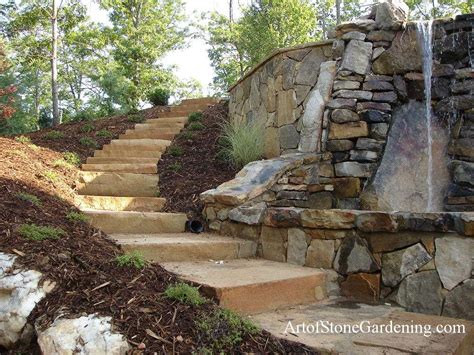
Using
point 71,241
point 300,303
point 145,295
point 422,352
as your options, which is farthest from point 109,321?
point 422,352

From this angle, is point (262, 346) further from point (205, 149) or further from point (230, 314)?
point (205, 149)

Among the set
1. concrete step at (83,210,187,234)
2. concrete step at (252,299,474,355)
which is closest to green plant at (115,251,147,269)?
concrete step at (252,299,474,355)

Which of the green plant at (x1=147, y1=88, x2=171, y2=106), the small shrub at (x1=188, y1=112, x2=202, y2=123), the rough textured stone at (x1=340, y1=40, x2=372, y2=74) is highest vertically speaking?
the green plant at (x1=147, y1=88, x2=171, y2=106)

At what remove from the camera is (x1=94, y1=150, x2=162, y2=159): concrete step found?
617cm

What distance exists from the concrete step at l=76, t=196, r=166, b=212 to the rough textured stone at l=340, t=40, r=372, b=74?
2.46 metres

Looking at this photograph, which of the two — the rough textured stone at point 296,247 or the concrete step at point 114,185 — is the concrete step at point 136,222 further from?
the rough textured stone at point 296,247

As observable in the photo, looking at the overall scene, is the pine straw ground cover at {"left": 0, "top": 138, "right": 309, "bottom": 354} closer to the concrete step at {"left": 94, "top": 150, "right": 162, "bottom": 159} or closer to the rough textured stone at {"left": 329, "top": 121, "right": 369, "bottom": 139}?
the rough textured stone at {"left": 329, "top": 121, "right": 369, "bottom": 139}

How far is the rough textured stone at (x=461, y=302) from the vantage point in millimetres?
2492

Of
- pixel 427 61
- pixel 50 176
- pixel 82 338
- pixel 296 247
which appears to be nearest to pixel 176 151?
pixel 50 176

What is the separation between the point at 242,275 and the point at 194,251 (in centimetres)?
64

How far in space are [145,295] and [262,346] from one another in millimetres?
666

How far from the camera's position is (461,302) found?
252 cm

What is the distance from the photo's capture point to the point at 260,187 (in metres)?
3.92

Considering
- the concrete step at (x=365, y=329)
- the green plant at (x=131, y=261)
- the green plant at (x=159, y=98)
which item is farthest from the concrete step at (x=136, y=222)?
the green plant at (x=159, y=98)
